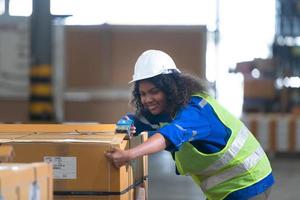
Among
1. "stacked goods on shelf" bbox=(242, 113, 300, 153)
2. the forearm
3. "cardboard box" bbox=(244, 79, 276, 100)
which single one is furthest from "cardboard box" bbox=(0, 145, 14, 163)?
"cardboard box" bbox=(244, 79, 276, 100)

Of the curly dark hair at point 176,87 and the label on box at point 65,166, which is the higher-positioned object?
the curly dark hair at point 176,87

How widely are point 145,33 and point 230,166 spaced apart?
12.4m

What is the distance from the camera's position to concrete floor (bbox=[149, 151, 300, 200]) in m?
10.9

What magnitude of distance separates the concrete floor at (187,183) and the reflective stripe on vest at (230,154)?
6.09 meters

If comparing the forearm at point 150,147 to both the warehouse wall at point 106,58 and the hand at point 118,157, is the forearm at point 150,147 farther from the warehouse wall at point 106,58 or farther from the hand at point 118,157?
the warehouse wall at point 106,58

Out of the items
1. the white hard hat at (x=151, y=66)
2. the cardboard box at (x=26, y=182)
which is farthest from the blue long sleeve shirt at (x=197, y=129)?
the cardboard box at (x=26, y=182)

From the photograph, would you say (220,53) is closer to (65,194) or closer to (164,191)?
(164,191)

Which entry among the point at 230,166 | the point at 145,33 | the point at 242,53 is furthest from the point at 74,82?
the point at 230,166

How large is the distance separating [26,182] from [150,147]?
1.00m

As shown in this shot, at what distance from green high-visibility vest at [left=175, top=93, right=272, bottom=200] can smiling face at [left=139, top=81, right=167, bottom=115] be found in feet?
0.68

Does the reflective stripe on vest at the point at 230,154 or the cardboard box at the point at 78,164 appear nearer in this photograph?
the cardboard box at the point at 78,164

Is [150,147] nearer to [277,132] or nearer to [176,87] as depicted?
[176,87]

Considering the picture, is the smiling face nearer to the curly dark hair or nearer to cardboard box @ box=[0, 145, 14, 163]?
the curly dark hair

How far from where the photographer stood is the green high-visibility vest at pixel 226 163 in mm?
4289
